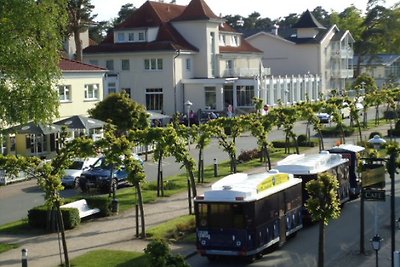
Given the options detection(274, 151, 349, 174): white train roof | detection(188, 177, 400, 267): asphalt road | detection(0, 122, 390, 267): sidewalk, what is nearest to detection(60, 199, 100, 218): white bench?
detection(0, 122, 390, 267): sidewalk

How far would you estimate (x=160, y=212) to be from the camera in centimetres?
3000

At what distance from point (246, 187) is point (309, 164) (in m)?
6.20

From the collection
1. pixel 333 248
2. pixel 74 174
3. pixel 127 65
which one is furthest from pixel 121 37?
pixel 333 248

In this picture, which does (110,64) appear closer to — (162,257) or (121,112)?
(121,112)

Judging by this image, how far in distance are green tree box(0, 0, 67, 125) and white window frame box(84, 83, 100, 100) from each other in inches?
970

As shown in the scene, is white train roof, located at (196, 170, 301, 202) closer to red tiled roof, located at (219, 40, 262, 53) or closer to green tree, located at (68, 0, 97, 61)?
green tree, located at (68, 0, 97, 61)

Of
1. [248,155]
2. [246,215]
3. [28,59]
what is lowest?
[248,155]

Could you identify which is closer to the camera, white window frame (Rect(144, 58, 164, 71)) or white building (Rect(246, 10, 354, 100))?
white window frame (Rect(144, 58, 164, 71))

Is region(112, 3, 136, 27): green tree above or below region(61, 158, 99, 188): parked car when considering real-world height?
above

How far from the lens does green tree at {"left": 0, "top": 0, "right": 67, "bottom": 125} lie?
29406 mm

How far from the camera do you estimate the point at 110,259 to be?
22453 mm

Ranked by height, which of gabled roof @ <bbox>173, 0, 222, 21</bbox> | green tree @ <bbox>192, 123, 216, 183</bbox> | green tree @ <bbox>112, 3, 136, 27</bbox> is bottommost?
green tree @ <bbox>192, 123, 216, 183</bbox>

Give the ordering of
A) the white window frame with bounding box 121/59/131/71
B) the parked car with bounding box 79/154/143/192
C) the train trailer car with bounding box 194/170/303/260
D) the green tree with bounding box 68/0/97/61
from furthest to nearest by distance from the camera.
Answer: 1. the white window frame with bounding box 121/59/131/71
2. the green tree with bounding box 68/0/97/61
3. the parked car with bounding box 79/154/143/192
4. the train trailer car with bounding box 194/170/303/260

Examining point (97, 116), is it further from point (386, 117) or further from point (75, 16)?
point (386, 117)
